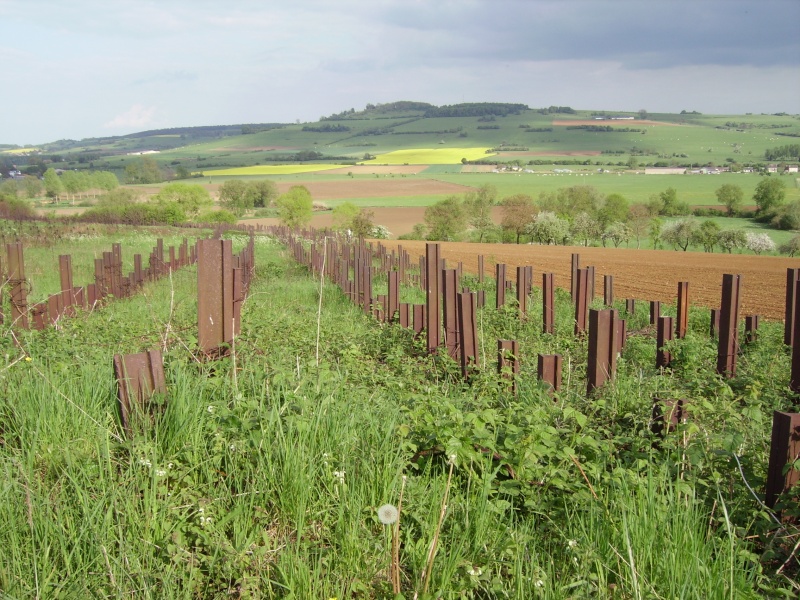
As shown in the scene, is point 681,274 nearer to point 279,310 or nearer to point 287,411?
point 279,310

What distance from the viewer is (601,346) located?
5047mm

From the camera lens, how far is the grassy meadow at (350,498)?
2678mm

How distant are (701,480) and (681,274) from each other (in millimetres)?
22110

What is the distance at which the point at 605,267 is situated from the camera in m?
26.6

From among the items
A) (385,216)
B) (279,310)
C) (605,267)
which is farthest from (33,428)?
(385,216)

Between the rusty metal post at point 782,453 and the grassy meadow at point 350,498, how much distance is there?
0.14 meters

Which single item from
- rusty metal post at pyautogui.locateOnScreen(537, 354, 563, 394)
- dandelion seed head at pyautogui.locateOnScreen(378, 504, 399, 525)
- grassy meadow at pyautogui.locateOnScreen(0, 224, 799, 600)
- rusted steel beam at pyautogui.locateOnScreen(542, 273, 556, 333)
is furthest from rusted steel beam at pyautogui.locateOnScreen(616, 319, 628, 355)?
dandelion seed head at pyautogui.locateOnScreen(378, 504, 399, 525)

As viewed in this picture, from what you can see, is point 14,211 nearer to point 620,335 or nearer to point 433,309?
point 433,309

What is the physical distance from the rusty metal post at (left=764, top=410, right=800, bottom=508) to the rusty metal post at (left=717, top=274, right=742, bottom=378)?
443 centimetres

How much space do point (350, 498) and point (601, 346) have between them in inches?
105

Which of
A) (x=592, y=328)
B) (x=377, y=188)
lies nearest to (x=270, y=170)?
(x=377, y=188)

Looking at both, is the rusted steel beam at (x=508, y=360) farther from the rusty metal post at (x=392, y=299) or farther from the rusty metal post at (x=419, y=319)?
the rusty metal post at (x=392, y=299)

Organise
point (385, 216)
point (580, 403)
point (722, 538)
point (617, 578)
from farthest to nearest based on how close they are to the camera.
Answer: point (385, 216), point (580, 403), point (722, 538), point (617, 578)

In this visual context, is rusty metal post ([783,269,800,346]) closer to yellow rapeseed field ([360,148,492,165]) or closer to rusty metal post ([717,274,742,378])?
rusty metal post ([717,274,742,378])
